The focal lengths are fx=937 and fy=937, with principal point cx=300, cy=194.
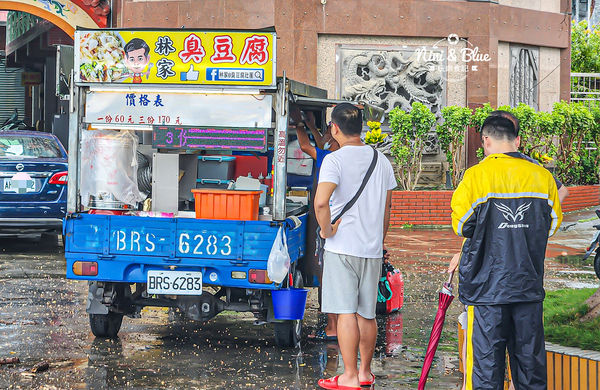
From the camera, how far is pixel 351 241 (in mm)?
6426

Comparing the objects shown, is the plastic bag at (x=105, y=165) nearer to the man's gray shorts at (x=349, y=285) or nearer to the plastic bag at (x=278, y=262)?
the plastic bag at (x=278, y=262)

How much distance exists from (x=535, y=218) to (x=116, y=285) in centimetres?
383

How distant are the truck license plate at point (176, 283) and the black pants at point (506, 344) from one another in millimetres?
2706

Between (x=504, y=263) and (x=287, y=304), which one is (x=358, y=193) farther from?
(x=504, y=263)

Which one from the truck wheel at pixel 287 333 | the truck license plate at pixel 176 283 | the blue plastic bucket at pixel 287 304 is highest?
the truck license plate at pixel 176 283

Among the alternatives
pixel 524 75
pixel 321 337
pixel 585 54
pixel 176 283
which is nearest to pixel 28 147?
pixel 321 337

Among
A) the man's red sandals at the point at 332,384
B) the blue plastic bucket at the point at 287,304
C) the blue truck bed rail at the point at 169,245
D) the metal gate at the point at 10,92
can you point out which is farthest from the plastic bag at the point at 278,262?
the metal gate at the point at 10,92

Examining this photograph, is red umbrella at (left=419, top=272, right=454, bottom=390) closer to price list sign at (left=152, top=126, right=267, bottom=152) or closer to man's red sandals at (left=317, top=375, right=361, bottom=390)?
man's red sandals at (left=317, top=375, right=361, bottom=390)

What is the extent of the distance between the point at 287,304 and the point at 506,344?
2.40m

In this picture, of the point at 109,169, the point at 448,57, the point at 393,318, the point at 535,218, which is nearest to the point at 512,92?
the point at 448,57

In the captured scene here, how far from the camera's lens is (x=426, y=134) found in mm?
18469

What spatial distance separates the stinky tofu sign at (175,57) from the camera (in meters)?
7.29

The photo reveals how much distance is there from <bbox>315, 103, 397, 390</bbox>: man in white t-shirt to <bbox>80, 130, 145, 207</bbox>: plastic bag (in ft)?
6.89

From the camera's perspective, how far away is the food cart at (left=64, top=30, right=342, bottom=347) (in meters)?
7.29
